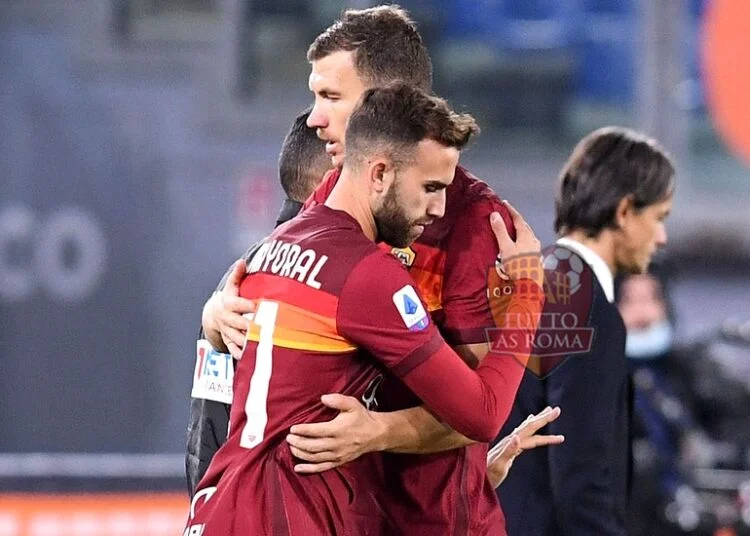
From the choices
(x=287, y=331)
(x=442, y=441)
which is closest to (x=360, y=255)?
(x=287, y=331)

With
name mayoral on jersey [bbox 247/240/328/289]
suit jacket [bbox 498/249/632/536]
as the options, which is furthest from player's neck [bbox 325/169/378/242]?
suit jacket [bbox 498/249/632/536]

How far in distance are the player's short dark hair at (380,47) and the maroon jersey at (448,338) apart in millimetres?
240

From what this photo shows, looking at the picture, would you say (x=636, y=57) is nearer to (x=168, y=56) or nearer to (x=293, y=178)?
(x=168, y=56)

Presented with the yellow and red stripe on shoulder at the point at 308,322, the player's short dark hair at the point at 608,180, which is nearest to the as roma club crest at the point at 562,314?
the player's short dark hair at the point at 608,180

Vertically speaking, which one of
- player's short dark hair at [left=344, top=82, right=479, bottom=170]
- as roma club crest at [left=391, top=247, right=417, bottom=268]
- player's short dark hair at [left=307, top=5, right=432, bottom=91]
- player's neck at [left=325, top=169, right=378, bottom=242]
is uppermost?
player's short dark hair at [left=307, top=5, right=432, bottom=91]

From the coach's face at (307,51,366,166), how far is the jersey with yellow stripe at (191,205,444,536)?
316 mm

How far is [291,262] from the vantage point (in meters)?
2.52

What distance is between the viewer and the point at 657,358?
601cm

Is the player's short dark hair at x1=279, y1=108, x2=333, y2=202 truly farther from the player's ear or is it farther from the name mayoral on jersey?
the player's ear

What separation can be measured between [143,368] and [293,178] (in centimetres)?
522

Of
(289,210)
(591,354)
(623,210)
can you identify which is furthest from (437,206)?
(623,210)

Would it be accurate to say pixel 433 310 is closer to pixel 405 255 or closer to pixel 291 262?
pixel 405 255

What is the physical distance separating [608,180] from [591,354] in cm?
48

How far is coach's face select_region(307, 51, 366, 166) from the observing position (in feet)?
9.21
